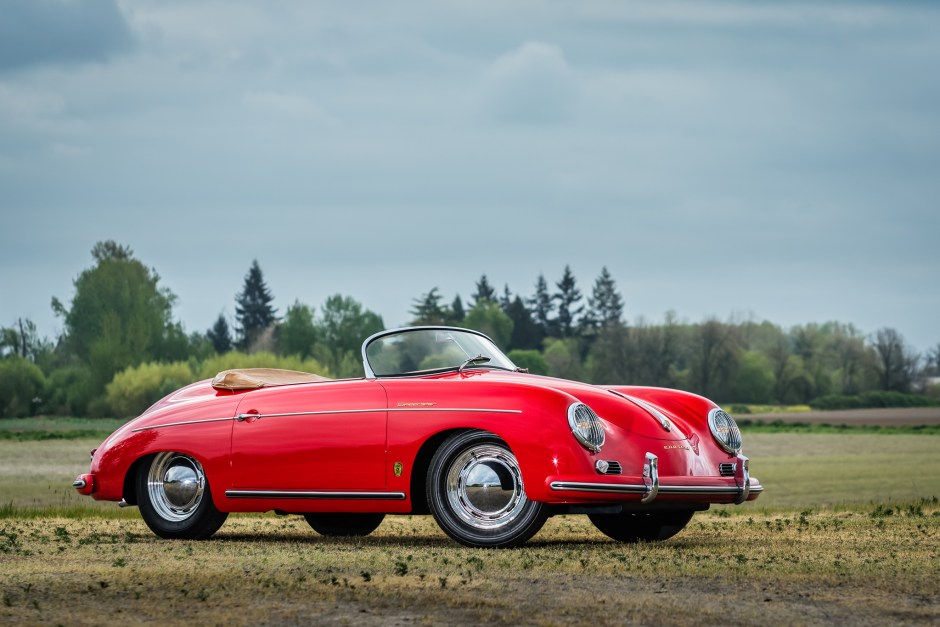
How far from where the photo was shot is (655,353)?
13100 centimetres

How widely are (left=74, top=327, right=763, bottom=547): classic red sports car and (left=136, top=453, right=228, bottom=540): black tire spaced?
0.01 metres

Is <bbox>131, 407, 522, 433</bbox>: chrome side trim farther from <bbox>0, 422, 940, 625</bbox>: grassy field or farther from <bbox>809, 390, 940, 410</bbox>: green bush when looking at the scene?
<bbox>809, 390, 940, 410</bbox>: green bush

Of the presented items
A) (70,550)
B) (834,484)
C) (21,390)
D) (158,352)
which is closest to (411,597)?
(70,550)

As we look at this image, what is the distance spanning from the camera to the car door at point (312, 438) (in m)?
10.3

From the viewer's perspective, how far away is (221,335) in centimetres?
16550

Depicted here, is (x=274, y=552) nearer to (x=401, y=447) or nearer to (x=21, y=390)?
(x=401, y=447)

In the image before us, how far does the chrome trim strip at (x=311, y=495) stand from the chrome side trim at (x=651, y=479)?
180 cm

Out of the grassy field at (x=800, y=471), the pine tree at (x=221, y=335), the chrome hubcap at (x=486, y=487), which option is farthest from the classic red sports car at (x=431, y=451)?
the pine tree at (x=221, y=335)

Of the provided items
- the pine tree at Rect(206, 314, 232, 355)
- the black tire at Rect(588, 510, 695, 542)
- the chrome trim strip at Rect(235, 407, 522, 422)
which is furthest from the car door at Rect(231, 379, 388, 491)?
the pine tree at Rect(206, 314, 232, 355)

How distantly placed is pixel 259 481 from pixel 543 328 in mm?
163497

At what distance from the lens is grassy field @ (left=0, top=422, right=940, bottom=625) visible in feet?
21.9

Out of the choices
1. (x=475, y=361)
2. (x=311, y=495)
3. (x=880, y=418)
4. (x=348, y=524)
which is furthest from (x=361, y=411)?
(x=880, y=418)

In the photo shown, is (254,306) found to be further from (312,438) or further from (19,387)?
(312,438)

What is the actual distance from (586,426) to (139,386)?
309 feet
